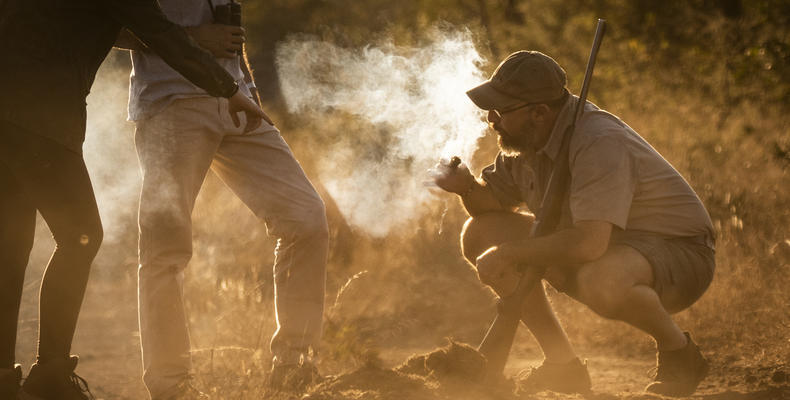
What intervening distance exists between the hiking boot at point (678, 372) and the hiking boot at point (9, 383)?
2.54m

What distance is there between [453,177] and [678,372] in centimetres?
133

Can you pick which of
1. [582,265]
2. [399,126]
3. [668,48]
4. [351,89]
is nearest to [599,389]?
[582,265]

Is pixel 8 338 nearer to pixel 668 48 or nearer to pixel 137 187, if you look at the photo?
pixel 137 187

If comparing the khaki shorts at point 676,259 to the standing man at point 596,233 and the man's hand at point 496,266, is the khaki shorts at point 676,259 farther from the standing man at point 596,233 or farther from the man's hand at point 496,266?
the man's hand at point 496,266

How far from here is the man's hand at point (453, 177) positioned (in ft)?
13.4

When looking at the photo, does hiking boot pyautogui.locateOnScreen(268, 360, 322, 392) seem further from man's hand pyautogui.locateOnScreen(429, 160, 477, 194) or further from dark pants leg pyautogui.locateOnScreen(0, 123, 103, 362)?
man's hand pyautogui.locateOnScreen(429, 160, 477, 194)

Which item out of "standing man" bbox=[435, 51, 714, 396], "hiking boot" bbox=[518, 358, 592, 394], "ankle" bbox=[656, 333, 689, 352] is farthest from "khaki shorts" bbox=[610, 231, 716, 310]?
"hiking boot" bbox=[518, 358, 592, 394]

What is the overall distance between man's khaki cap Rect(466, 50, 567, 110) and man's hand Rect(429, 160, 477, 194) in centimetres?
43

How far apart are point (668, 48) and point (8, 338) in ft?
21.9

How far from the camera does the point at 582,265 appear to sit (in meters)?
3.69

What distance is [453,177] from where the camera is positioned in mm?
4098

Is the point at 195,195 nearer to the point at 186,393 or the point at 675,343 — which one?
the point at 186,393

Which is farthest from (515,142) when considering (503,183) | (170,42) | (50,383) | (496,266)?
(50,383)

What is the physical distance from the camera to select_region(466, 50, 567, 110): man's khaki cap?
3.71 metres
